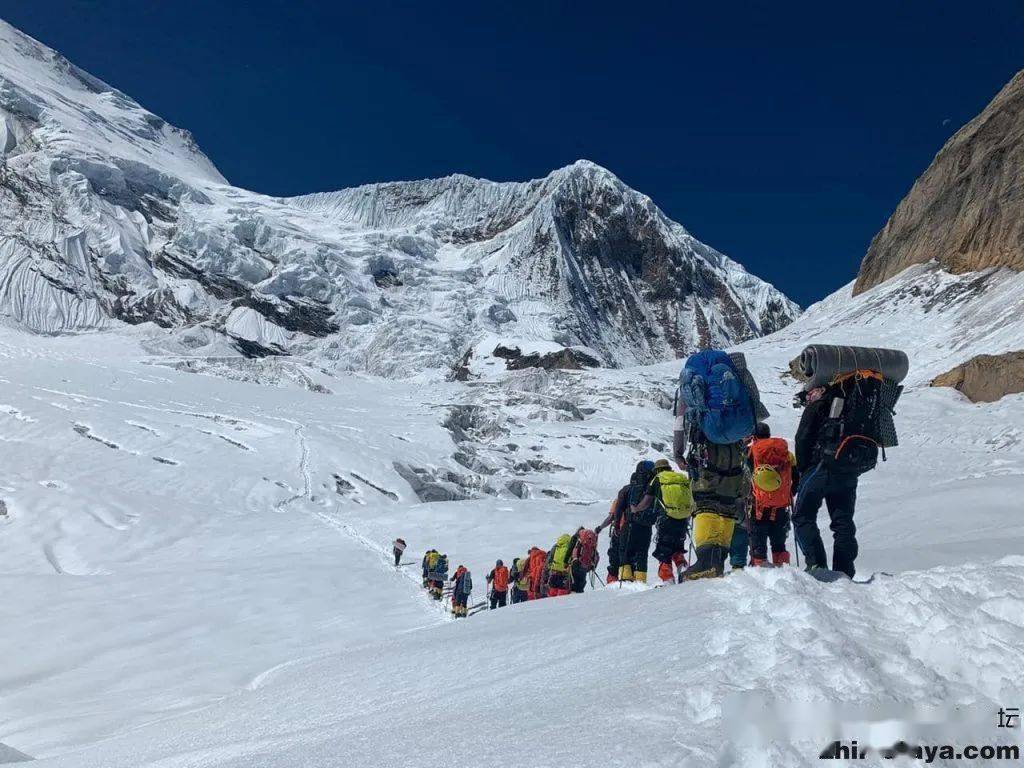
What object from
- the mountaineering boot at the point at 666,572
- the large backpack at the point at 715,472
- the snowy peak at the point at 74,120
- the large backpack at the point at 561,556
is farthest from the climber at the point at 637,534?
the snowy peak at the point at 74,120

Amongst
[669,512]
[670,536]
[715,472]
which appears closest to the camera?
[715,472]

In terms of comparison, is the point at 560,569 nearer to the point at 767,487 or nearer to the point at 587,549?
the point at 587,549

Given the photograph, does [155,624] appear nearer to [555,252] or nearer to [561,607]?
[561,607]

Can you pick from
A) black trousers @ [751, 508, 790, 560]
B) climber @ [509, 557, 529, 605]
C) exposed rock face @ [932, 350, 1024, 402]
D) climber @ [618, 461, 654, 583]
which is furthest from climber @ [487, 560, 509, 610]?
exposed rock face @ [932, 350, 1024, 402]

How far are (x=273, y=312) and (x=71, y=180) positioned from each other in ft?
105

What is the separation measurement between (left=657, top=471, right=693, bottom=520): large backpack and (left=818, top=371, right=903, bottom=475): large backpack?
1712mm

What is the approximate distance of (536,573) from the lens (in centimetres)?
1016

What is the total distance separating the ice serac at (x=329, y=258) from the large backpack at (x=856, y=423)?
239 feet

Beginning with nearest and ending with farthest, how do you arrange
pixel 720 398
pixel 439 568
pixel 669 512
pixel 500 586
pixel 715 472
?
pixel 720 398 < pixel 715 472 < pixel 669 512 < pixel 500 586 < pixel 439 568

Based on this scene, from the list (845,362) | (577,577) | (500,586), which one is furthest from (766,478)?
(500,586)

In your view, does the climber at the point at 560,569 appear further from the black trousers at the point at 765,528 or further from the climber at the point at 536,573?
the black trousers at the point at 765,528

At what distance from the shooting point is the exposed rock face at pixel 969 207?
53.3m

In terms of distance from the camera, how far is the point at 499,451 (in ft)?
141

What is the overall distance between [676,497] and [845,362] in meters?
2.10
